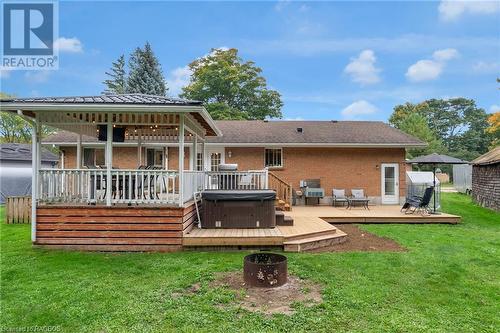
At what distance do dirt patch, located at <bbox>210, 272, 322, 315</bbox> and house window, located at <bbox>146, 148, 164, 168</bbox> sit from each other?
32.3ft

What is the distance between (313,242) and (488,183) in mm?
12802

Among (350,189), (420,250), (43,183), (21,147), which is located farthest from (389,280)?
(21,147)

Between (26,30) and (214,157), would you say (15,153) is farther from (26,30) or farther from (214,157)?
(214,157)

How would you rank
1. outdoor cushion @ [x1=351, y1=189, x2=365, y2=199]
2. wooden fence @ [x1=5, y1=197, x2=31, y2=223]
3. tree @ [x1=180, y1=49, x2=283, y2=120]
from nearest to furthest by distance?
wooden fence @ [x1=5, y1=197, x2=31, y2=223] < outdoor cushion @ [x1=351, y1=189, x2=365, y2=199] < tree @ [x1=180, y1=49, x2=283, y2=120]

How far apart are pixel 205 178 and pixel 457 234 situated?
276 inches

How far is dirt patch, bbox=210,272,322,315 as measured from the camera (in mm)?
3918

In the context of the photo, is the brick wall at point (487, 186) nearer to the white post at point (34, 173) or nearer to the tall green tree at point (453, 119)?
the white post at point (34, 173)

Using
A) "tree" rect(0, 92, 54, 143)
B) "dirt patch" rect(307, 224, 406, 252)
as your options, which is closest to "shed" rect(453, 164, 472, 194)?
"dirt patch" rect(307, 224, 406, 252)

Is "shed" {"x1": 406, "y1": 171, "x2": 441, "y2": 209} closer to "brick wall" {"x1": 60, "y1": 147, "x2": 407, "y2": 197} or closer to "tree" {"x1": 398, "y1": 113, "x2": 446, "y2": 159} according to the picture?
"brick wall" {"x1": 60, "y1": 147, "x2": 407, "y2": 197}

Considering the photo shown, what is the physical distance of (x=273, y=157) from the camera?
47.3 feet

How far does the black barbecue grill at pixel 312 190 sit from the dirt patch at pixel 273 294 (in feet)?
Answer: 27.9

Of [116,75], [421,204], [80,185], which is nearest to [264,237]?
[80,185]

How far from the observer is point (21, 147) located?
1889cm

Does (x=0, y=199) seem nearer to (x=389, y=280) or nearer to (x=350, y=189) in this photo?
(x=350, y=189)
